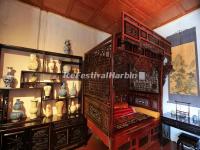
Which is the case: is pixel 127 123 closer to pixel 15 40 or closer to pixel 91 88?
pixel 91 88

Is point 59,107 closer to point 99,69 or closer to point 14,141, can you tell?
point 14,141

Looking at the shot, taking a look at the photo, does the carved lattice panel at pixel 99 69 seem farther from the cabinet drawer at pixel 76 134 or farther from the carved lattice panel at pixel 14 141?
the carved lattice panel at pixel 14 141

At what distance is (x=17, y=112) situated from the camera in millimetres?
2201

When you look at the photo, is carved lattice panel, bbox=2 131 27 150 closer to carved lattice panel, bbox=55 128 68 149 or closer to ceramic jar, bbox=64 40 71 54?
carved lattice panel, bbox=55 128 68 149

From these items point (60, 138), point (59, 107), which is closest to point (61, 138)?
point (60, 138)

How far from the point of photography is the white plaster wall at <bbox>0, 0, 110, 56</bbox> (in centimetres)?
235

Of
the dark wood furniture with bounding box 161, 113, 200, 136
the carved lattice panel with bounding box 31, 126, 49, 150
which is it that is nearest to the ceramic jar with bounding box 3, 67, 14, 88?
the carved lattice panel with bounding box 31, 126, 49, 150

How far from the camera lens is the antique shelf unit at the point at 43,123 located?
1973 millimetres

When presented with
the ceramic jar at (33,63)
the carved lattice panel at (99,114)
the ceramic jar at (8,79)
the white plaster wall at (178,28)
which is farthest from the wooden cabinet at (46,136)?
the white plaster wall at (178,28)

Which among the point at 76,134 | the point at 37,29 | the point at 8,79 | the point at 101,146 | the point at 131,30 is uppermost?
the point at 37,29

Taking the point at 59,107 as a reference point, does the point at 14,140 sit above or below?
below

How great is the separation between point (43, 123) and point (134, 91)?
2.37 m

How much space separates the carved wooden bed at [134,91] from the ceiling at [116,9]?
0.70 m

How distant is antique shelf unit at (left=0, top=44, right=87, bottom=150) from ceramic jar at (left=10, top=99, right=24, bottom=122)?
0.07m
